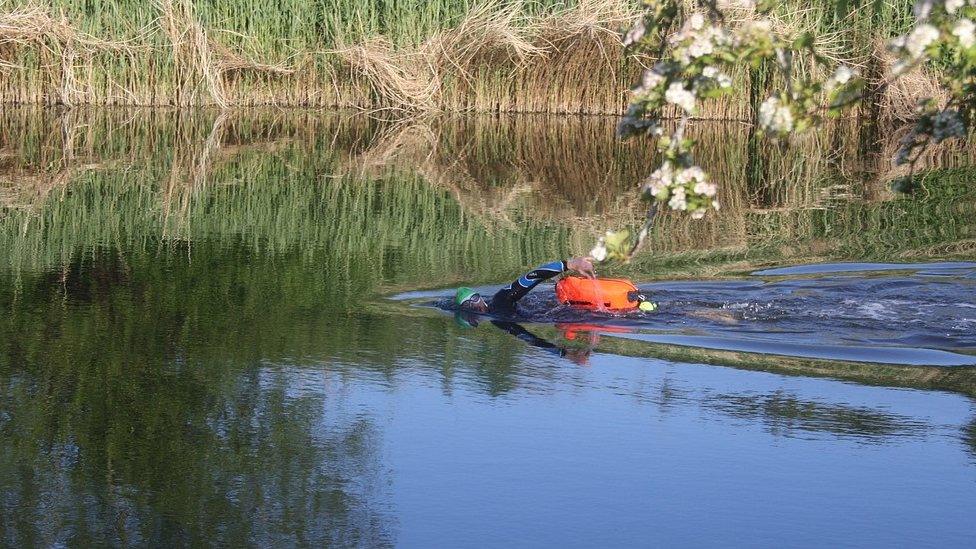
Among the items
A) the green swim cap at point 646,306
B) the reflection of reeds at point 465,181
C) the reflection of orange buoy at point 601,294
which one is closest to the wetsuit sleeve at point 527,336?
the reflection of orange buoy at point 601,294

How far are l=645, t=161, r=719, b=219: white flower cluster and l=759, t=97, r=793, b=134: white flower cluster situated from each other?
297 millimetres

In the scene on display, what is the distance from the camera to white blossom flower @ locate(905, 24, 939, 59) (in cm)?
406

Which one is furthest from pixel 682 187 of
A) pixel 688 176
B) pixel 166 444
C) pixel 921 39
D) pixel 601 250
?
pixel 166 444

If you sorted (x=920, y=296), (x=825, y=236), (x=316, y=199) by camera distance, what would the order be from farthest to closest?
(x=316, y=199)
(x=825, y=236)
(x=920, y=296)

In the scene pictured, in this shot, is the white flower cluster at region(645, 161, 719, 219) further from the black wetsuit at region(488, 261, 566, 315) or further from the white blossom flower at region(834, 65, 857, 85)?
the black wetsuit at region(488, 261, 566, 315)

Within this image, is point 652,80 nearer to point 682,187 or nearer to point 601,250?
point 682,187

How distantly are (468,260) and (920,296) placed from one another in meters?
3.52

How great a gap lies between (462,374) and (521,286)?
5.70 feet

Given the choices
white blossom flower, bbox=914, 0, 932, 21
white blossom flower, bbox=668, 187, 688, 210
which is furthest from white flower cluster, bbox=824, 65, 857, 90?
white blossom flower, bbox=668, 187, 688, 210

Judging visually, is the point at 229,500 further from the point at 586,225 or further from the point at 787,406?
the point at 586,225

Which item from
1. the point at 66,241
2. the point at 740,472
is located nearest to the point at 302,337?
the point at 740,472

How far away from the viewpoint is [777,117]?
4.48m

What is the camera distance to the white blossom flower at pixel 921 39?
4062 mm

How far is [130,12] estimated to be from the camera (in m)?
24.4
